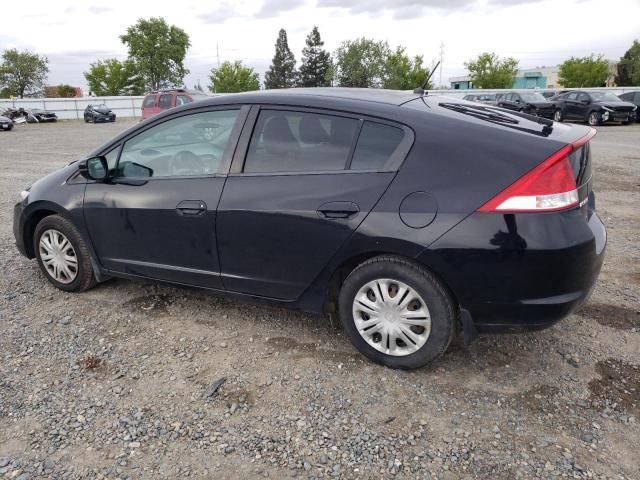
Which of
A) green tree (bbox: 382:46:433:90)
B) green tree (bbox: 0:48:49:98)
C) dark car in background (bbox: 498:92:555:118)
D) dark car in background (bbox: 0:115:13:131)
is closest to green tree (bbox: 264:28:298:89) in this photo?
green tree (bbox: 382:46:433:90)

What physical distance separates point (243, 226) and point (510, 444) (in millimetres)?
1939

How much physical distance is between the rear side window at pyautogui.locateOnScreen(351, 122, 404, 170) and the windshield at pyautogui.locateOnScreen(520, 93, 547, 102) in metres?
24.0

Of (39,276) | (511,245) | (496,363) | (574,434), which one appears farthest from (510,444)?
(39,276)

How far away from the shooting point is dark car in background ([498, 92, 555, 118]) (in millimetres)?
23672

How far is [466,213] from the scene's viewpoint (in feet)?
8.97

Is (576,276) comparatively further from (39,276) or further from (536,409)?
(39,276)

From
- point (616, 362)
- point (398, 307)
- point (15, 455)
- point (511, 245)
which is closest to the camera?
point (15, 455)

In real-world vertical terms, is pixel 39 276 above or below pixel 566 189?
below

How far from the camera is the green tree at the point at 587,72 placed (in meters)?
62.1

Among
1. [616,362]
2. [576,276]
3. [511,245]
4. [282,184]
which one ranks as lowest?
[616,362]

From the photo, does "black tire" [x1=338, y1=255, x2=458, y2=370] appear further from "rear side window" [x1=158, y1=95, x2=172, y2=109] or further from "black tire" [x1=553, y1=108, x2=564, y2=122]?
"black tire" [x1=553, y1=108, x2=564, y2=122]

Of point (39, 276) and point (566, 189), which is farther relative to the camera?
point (39, 276)

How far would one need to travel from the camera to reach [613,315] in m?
3.85

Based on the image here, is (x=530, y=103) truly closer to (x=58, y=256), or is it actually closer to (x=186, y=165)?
(x=186, y=165)
